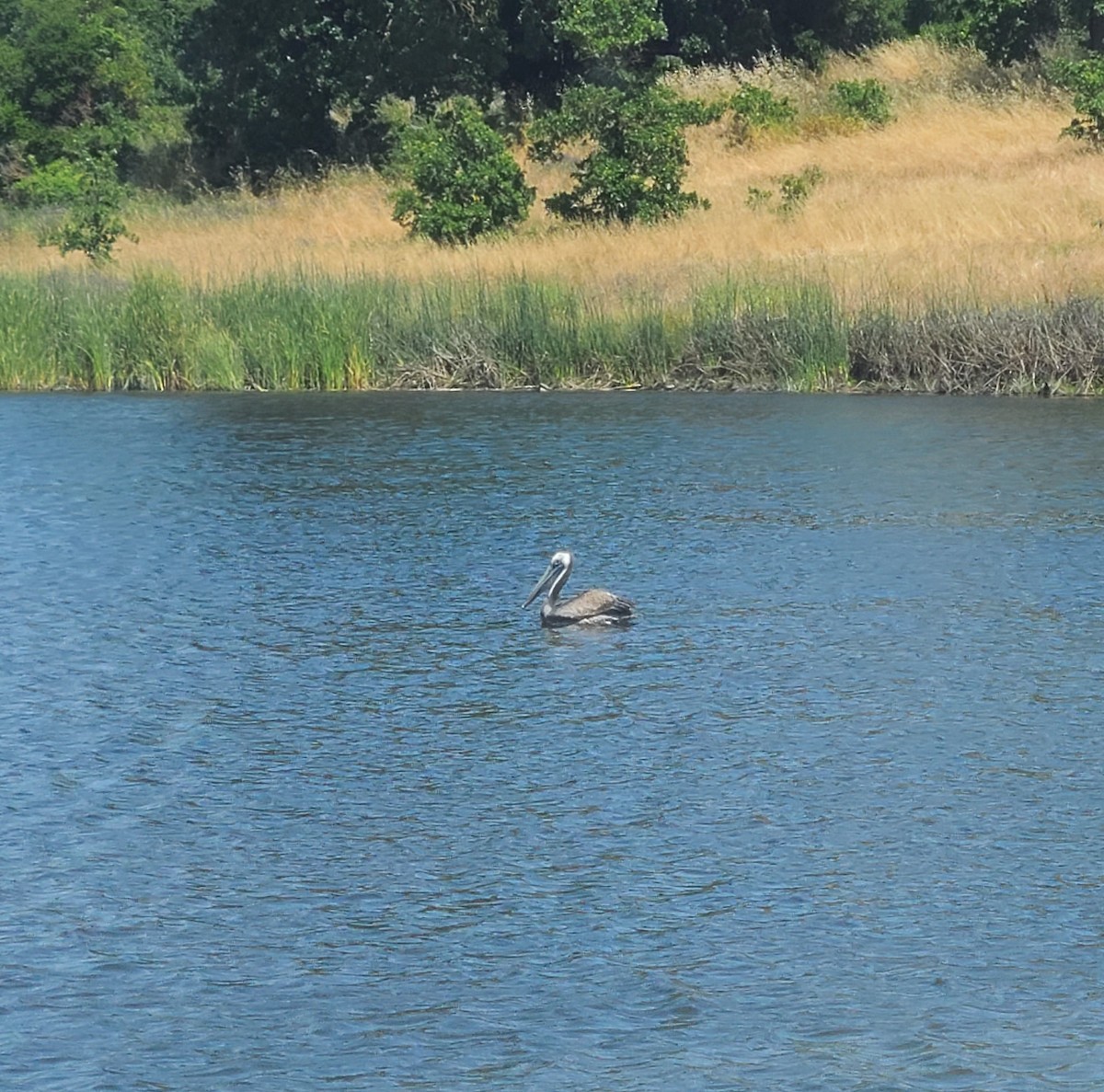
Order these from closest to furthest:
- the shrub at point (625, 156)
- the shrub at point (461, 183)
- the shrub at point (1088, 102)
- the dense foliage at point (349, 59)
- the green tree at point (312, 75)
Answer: the shrub at point (625, 156) → the shrub at point (461, 183) → the shrub at point (1088, 102) → the dense foliage at point (349, 59) → the green tree at point (312, 75)

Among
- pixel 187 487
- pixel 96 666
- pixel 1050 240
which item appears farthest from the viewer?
pixel 1050 240

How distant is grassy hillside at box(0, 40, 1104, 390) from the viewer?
21672 millimetres

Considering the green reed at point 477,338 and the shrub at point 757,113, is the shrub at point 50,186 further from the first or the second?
the green reed at point 477,338

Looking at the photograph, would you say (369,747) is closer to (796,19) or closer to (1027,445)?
(1027,445)

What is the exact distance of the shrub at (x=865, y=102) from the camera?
35000 mm

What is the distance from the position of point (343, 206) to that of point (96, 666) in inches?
940

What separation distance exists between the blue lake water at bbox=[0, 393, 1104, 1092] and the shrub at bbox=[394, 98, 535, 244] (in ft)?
43.1

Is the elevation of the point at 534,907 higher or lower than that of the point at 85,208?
lower

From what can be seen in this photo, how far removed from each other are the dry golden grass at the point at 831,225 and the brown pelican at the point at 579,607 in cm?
1067

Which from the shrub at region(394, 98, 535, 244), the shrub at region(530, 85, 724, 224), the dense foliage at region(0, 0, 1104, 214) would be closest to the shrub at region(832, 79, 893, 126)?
the dense foliage at region(0, 0, 1104, 214)

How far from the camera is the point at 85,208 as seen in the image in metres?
29.6

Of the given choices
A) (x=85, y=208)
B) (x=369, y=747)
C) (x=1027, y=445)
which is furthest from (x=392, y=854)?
(x=85, y=208)

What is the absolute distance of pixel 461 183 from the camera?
29.5 meters

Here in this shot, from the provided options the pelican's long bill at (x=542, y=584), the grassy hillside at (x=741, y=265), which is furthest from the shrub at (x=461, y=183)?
the pelican's long bill at (x=542, y=584)
